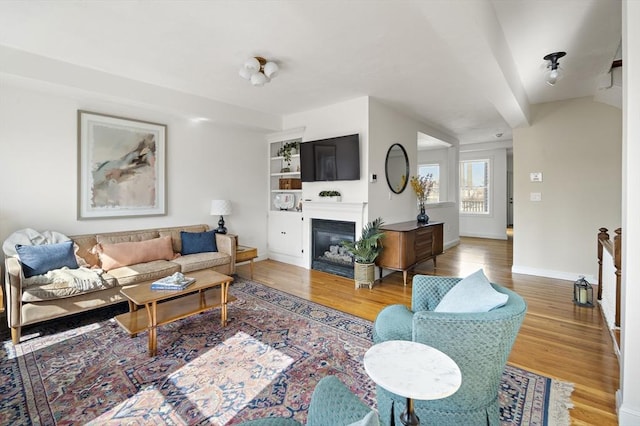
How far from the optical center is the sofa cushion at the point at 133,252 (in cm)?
333

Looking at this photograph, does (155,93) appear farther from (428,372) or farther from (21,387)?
(428,372)

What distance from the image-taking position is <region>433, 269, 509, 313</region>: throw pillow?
146cm

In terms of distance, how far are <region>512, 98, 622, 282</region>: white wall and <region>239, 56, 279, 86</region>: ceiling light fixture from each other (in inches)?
154

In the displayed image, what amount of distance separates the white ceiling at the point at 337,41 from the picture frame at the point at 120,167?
0.77m

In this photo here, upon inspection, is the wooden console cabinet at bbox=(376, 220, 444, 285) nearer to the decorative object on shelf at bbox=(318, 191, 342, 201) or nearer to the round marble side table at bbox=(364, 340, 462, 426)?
the decorative object on shelf at bbox=(318, 191, 342, 201)

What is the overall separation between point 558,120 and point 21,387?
20.7 feet

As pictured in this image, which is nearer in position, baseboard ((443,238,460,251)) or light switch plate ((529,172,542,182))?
light switch plate ((529,172,542,182))

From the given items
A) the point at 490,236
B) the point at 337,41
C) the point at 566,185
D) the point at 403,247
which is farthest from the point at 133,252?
the point at 490,236

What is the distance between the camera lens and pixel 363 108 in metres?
4.10

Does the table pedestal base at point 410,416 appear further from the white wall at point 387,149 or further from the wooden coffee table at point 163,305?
the white wall at point 387,149

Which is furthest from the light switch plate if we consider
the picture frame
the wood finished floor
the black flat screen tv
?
the picture frame

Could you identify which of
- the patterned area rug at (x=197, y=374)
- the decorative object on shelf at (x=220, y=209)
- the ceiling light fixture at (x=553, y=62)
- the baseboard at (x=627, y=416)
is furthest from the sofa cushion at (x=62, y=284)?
the ceiling light fixture at (x=553, y=62)

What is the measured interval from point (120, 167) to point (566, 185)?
604 cm

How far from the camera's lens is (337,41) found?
8.39 feet
